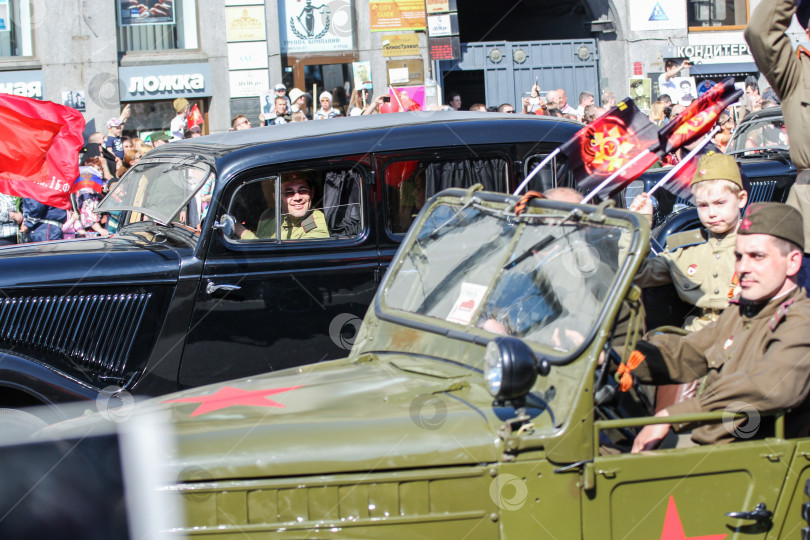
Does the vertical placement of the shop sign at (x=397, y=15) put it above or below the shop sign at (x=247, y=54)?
above

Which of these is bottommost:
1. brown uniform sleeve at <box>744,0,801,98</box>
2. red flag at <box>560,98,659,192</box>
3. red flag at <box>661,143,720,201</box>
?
red flag at <box>661,143,720,201</box>

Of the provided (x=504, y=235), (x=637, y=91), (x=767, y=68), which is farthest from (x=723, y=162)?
(x=637, y=91)

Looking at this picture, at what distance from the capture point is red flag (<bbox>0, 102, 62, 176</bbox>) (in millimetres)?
7762

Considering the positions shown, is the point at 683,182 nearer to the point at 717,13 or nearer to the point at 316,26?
the point at 316,26

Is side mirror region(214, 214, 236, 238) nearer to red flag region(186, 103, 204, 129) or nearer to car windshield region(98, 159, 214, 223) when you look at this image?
car windshield region(98, 159, 214, 223)

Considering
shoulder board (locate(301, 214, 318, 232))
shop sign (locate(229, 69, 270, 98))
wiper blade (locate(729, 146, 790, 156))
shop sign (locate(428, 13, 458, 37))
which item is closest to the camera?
shoulder board (locate(301, 214, 318, 232))

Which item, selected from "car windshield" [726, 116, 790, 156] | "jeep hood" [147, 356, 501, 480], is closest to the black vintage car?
"jeep hood" [147, 356, 501, 480]

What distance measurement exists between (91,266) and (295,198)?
1.22m

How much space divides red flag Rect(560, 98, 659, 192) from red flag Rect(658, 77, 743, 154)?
0.22m

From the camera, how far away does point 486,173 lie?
18.9 ft

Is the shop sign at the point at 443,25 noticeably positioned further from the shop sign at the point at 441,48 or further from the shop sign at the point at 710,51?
the shop sign at the point at 710,51

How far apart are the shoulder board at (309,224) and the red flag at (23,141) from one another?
354 cm

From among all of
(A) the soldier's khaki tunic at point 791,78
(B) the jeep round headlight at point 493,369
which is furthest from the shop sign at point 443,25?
(B) the jeep round headlight at point 493,369

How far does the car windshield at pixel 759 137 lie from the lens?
8742 millimetres
